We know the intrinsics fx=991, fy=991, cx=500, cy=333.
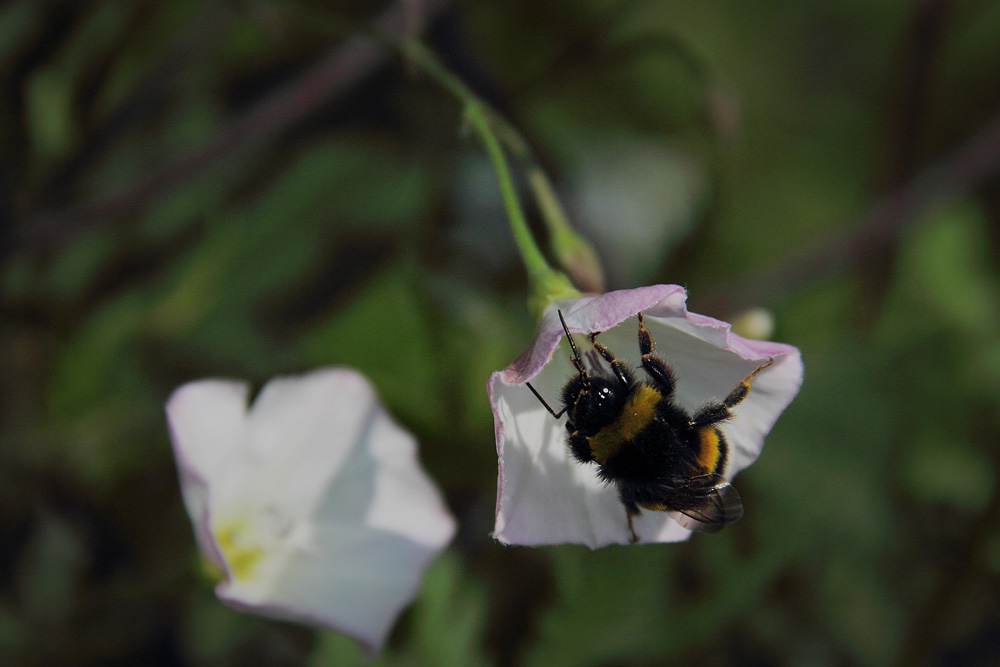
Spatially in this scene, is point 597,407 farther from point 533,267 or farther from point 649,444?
point 533,267

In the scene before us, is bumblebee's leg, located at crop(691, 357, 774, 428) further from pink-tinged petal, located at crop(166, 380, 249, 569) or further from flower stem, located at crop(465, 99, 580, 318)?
pink-tinged petal, located at crop(166, 380, 249, 569)

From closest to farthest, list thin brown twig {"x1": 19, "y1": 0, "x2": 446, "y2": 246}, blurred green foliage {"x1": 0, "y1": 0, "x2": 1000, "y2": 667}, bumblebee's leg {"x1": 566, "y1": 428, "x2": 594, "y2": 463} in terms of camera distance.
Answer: bumblebee's leg {"x1": 566, "y1": 428, "x2": 594, "y2": 463} < blurred green foliage {"x1": 0, "y1": 0, "x2": 1000, "y2": 667} < thin brown twig {"x1": 19, "y1": 0, "x2": 446, "y2": 246}

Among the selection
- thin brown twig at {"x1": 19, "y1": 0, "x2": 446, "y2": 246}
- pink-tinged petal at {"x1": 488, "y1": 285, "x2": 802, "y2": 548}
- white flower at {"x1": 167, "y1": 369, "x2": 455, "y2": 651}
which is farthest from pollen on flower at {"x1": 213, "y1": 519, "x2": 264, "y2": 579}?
thin brown twig at {"x1": 19, "y1": 0, "x2": 446, "y2": 246}

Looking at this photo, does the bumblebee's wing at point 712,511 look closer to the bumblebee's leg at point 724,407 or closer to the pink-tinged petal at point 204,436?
the bumblebee's leg at point 724,407

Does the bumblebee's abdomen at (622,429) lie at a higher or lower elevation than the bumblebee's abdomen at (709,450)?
higher

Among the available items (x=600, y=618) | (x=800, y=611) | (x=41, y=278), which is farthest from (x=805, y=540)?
(x=41, y=278)

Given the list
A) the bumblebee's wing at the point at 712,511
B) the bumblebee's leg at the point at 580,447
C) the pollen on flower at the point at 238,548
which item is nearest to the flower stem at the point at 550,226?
the bumblebee's leg at the point at 580,447

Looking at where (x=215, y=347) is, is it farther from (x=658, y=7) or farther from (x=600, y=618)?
(x=658, y=7)
